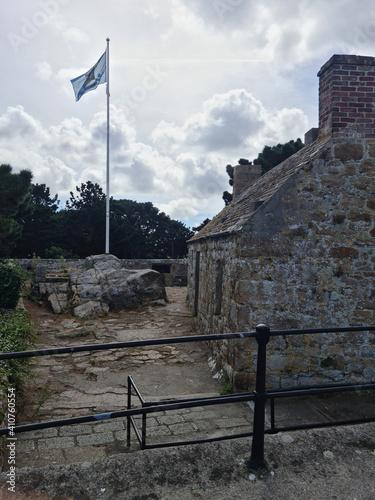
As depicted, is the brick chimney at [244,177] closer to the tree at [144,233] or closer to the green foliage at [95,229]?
the green foliage at [95,229]

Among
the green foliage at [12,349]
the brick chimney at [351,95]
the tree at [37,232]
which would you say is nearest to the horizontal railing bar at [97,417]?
the green foliage at [12,349]

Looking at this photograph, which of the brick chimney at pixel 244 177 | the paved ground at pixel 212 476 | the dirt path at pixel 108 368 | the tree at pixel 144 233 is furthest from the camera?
the tree at pixel 144 233

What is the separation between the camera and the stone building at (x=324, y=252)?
6.06 meters

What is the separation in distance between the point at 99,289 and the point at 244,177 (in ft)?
23.1

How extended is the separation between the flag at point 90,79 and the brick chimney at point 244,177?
961 centimetres

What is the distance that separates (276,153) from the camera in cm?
2820

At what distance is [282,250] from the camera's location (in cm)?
611

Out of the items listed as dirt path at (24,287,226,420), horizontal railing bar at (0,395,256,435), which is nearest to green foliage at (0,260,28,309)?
dirt path at (24,287,226,420)

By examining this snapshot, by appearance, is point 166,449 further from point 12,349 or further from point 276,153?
point 276,153

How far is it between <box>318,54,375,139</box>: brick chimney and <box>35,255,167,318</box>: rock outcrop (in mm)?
9506

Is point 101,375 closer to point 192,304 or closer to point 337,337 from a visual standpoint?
point 337,337

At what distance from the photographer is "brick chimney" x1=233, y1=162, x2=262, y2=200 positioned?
1450cm

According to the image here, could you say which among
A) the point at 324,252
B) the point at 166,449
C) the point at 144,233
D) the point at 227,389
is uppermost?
the point at 144,233

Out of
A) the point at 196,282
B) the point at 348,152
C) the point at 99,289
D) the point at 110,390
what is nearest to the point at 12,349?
the point at 110,390
